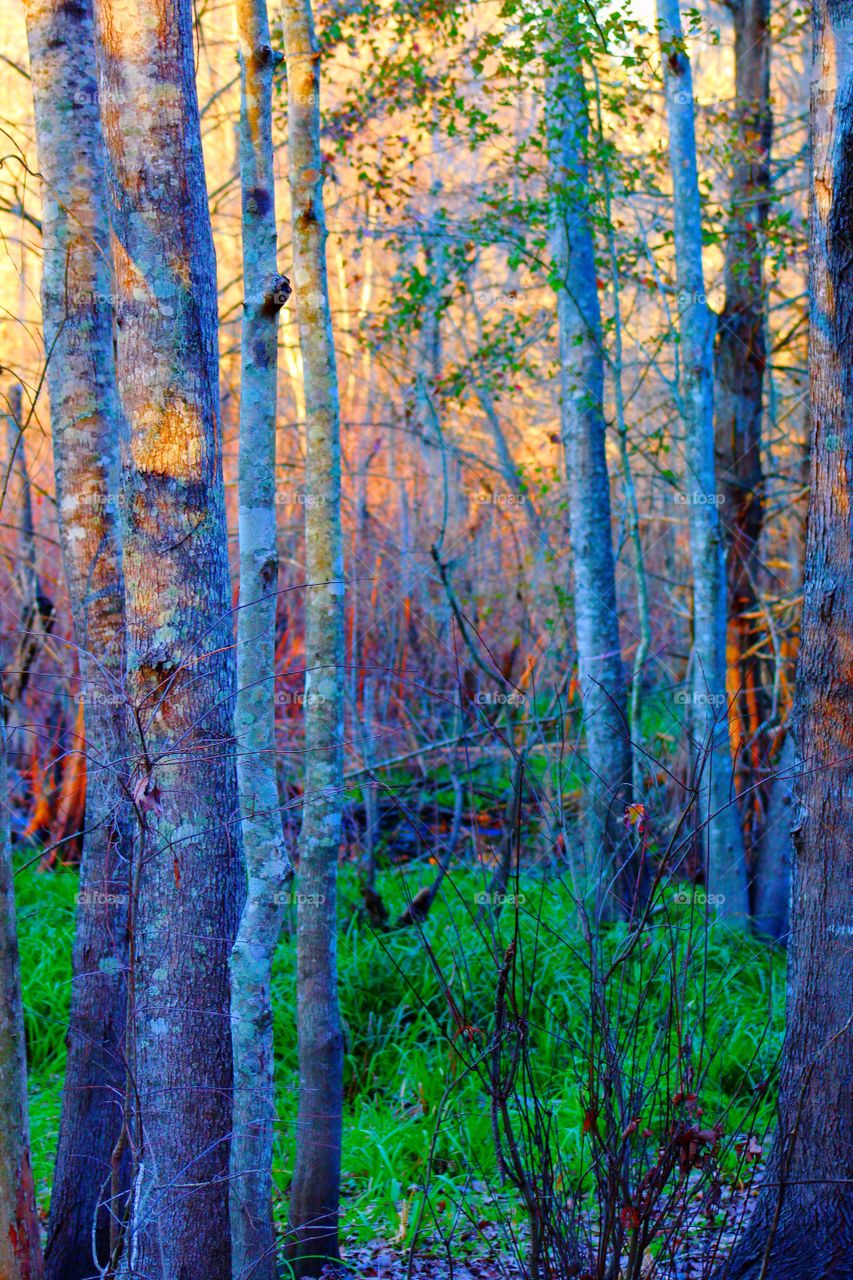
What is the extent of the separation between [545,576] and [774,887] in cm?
458

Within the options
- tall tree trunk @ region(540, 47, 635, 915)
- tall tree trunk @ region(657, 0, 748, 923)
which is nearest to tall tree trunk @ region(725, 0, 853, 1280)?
tall tree trunk @ region(657, 0, 748, 923)

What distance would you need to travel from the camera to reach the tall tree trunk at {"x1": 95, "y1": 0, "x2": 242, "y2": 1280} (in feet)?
10.0

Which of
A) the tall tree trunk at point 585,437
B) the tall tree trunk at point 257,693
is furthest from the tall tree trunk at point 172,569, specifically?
the tall tree trunk at point 585,437

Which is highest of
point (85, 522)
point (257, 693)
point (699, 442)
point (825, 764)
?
point (699, 442)

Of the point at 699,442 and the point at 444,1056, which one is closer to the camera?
the point at 444,1056

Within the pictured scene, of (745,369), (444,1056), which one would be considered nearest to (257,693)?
(444,1056)

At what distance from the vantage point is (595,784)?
6941 mm

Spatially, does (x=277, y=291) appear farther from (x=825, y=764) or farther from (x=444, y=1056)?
(x=444, y=1056)

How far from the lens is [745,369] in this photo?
28.0 feet

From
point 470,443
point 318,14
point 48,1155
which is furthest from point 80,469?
point 470,443

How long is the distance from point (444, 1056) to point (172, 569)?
3.47 metres

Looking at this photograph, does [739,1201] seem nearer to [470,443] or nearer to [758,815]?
[758,815]

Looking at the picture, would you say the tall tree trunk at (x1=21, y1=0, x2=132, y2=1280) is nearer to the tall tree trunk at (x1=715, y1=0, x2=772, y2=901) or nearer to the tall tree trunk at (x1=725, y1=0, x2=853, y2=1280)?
the tall tree trunk at (x1=725, y1=0, x2=853, y2=1280)

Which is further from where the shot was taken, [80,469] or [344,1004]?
[344,1004]
